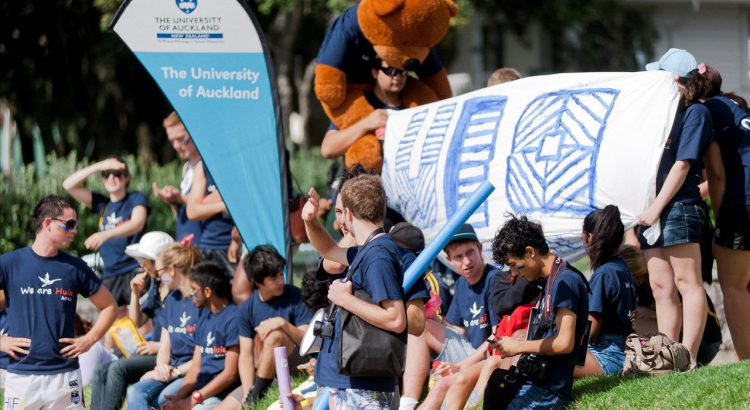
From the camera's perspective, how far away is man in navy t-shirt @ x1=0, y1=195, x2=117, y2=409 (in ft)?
23.8

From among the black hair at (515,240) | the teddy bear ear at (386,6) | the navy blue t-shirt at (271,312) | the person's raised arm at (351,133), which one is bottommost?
the navy blue t-shirt at (271,312)

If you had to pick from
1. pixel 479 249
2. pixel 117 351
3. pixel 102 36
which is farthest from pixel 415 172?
pixel 102 36

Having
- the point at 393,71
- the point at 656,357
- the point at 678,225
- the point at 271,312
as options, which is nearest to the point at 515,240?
the point at 656,357

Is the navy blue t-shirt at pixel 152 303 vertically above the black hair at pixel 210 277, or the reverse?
the black hair at pixel 210 277

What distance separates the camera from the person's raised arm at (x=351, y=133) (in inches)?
330

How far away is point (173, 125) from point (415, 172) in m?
2.91

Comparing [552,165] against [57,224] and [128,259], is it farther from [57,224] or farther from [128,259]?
[128,259]

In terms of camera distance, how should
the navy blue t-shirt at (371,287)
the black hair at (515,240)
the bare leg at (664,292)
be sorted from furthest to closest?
the bare leg at (664,292) < the black hair at (515,240) < the navy blue t-shirt at (371,287)

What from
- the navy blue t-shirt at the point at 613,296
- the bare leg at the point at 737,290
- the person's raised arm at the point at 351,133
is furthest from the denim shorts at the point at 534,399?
the person's raised arm at the point at 351,133

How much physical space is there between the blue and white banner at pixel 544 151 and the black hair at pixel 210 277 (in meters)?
1.37

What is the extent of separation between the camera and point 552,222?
719 cm

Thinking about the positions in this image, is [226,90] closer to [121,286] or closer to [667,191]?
[121,286]

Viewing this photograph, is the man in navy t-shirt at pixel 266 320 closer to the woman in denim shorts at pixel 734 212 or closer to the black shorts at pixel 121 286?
the black shorts at pixel 121 286

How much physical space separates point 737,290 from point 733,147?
0.90 meters
